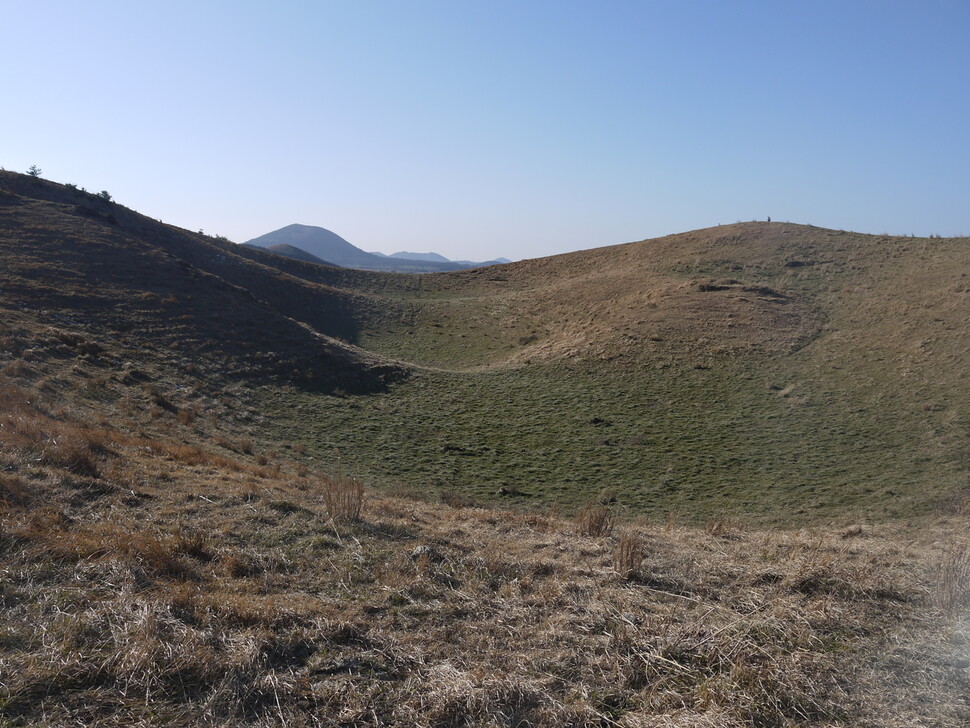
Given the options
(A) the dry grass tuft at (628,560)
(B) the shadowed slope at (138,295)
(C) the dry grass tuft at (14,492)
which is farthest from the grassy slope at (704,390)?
(C) the dry grass tuft at (14,492)

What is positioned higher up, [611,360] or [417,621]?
[611,360]

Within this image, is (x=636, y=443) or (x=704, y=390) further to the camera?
(x=704, y=390)

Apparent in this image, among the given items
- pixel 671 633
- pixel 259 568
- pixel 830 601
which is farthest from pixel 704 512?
pixel 259 568

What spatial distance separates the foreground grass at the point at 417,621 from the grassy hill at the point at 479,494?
0.03m

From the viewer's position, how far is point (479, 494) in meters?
15.0

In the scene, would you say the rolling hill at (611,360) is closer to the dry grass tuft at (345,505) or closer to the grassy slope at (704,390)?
the grassy slope at (704,390)

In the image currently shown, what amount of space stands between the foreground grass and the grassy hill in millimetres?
30

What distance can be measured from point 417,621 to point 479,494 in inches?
401

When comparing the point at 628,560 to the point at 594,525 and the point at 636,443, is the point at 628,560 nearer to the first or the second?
the point at 594,525

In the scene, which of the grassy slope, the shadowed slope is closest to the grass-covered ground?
the grassy slope

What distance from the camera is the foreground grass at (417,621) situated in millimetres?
3701

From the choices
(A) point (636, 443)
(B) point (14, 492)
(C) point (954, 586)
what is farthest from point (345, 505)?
(A) point (636, 443)

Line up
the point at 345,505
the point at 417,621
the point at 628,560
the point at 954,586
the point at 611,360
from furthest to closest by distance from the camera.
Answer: the point at 611,360 → the point at 345,505 → the point at 628,560 → the point at 954,586 → the point at 417,621

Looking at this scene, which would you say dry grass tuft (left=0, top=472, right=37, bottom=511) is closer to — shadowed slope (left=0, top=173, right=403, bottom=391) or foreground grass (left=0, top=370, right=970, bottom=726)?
foreground grass (left=0, top=370, right=970, bottom=726)
